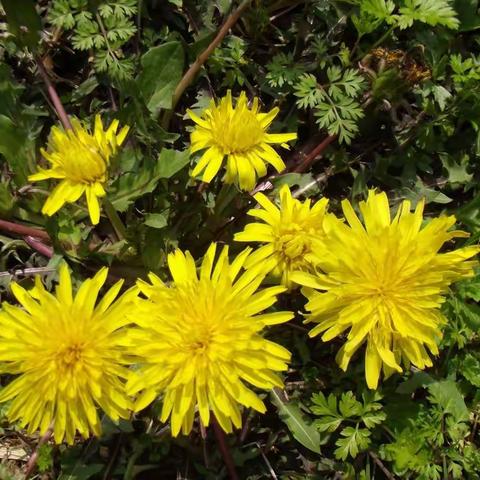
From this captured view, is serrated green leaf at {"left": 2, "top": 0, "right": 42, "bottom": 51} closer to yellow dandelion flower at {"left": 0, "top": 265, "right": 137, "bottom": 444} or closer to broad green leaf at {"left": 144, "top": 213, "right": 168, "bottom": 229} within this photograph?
broad green leaf at {"left": 144, "top": 213, "right": 168, "bottom": 229}

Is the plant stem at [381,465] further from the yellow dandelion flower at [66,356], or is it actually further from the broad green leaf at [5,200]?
the broad green leaf at [5,200]

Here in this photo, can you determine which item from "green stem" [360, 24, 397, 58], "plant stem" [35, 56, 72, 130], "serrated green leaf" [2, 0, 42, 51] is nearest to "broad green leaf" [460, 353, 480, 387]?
"green stem" [360, 24, 397, 58]

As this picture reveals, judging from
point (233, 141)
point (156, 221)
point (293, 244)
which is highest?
point (233, 141)

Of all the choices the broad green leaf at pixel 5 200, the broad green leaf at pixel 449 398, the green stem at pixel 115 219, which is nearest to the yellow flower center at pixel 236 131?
the green stem at pixel 115 219

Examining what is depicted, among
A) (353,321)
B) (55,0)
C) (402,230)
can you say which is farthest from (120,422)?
(55,0)

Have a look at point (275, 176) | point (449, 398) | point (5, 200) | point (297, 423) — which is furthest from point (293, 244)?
point (5, 200)

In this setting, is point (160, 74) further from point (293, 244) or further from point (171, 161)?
point (293, 244)

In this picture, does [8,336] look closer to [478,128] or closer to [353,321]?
[353,321]
